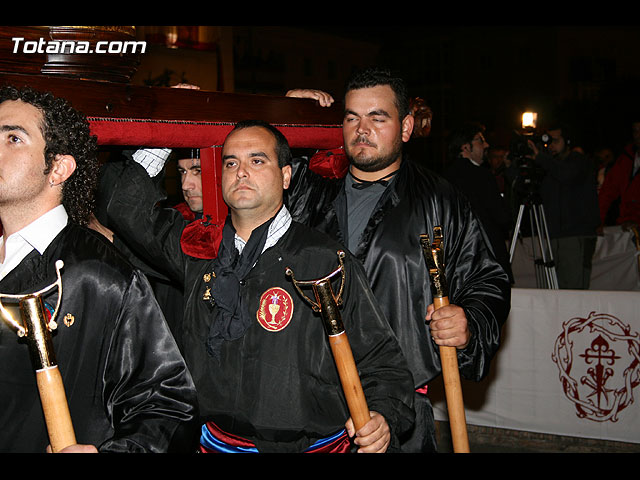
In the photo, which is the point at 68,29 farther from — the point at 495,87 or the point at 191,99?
the point at 495,87

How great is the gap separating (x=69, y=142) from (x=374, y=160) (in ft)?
4.71

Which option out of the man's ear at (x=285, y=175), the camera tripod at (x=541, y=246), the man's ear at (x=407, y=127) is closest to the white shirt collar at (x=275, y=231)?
the man's ear at (x=285, y=175)

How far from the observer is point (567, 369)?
504 cm

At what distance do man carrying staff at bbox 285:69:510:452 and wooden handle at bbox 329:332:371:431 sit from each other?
0.73 meters

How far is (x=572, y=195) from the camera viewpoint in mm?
7352

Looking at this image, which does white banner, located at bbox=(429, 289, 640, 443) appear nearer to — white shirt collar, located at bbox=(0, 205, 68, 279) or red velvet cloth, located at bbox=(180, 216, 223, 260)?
red velvet cloth, located at bbox=(180, 216, 223, 260)

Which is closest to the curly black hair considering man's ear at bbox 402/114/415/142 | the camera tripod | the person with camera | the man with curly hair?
the man with curly hair

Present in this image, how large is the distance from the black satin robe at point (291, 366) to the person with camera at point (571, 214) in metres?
5.24

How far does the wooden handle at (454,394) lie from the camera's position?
9.02 ft

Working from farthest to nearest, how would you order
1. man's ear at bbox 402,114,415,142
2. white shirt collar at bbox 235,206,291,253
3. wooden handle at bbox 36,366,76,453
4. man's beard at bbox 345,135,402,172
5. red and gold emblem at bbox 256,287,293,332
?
man's ear at bbox 402,114,415,142 < man's beard at bbox 345,135,402,172 < white shirt collar at bbox 235,206,291,253 < red and gold emblem at bbox 256,287,293,332 < wooden handle at bbox 36,366,76,453

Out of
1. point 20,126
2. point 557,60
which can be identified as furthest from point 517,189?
point 557,60

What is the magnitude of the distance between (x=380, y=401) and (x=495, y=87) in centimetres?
4041

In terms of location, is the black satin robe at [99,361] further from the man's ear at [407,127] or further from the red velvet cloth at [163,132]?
the man's ear at [407,127]

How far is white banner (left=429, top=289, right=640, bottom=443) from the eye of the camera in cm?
488
